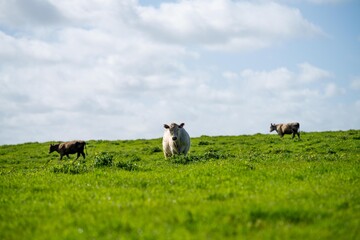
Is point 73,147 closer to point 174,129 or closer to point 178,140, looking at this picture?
point 174,129

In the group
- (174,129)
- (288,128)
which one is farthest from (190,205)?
(288,128)

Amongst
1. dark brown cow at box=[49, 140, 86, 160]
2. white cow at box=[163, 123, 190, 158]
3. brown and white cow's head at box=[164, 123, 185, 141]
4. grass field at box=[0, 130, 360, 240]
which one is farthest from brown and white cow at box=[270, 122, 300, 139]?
grass field at box=[0, 130, 360, 240]

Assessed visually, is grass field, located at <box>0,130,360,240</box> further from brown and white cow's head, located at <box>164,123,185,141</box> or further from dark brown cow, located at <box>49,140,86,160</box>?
dark brown cow, located at <box>49,140,86,160</box>

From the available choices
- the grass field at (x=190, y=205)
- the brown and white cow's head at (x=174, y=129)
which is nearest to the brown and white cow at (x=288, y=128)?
the brown and white cow's head at (x=174, y=129)

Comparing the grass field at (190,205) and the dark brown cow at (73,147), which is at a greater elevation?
the dark brown cow at (73,147)

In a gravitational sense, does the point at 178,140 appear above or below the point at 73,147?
above

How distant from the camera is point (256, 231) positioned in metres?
6.48

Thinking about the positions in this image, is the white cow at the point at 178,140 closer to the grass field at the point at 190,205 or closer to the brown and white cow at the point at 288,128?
the grass field at the point at 190,205

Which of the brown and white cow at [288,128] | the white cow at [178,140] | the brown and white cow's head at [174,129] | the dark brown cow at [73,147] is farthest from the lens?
the brown and white cow at [288,128]

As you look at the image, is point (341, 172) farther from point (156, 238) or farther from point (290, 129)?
point (290, 129)

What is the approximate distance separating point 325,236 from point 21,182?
10341mm

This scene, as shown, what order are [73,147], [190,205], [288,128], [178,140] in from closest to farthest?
1. [190,205]
2. [178,140]
3. [73,147]
4. [288,128]

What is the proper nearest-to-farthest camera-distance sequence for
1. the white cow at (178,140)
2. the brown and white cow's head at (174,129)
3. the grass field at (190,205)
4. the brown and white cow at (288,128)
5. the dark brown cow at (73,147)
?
the grass field at (190,205) < the brown and white cow's head at (174,129) < the white cow at (178,140) < the dark brown cow at (73,147) < the brown and white cow at (288,128)

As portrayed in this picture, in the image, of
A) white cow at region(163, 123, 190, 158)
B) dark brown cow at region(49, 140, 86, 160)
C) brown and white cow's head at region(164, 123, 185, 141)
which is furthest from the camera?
dark brown cow at region(49, 140, 86, 160)
